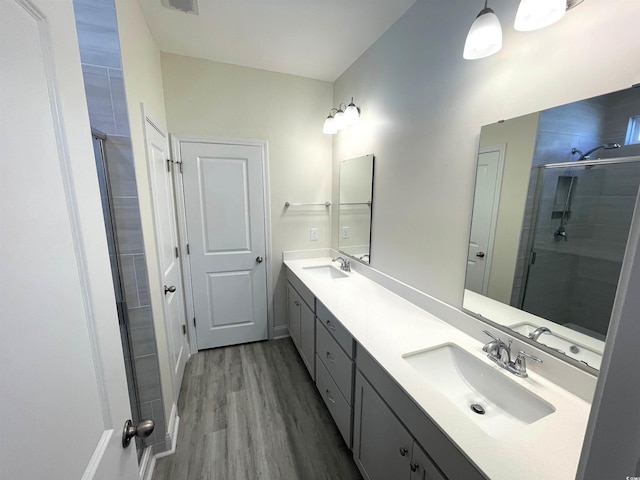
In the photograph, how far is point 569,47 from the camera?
0.93m

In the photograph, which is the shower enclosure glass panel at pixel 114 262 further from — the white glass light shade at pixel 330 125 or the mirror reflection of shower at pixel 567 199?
Result: the mirror reflection of shower at pixel 567 199

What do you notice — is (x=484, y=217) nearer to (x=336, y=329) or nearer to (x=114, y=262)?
(x=336, y=329)

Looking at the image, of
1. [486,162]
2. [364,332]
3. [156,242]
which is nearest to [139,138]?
[156,242]

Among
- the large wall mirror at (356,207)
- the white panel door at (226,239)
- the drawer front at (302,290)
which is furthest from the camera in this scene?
the white panel door at (226,239)

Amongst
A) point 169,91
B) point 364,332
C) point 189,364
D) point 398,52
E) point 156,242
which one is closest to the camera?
point 364,332

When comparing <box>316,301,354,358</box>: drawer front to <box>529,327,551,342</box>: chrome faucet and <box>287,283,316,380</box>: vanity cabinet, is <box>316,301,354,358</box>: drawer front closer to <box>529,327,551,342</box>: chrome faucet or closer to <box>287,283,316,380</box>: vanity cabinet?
<box>287,283,316,380</box>: vanity cabinet

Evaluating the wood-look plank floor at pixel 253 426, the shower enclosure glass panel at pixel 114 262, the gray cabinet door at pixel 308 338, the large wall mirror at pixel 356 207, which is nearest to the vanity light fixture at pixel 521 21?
the large wall mirror at pixel 356 207

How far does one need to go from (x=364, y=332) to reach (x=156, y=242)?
1.35m

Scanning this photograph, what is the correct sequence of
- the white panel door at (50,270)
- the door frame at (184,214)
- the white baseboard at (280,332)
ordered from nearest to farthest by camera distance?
1. the white panel door at (50,270)
2. the door frame at (184,214)
3. the white baseboard at (280,332)

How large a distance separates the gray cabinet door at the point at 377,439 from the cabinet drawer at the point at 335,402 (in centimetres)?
7

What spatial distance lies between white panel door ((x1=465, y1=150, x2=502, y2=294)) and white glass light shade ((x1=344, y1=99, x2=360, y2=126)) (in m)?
1.13

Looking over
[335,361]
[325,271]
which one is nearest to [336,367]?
[335,361]

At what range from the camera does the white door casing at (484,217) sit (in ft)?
3.99

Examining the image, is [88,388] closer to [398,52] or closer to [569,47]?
[569,47]
